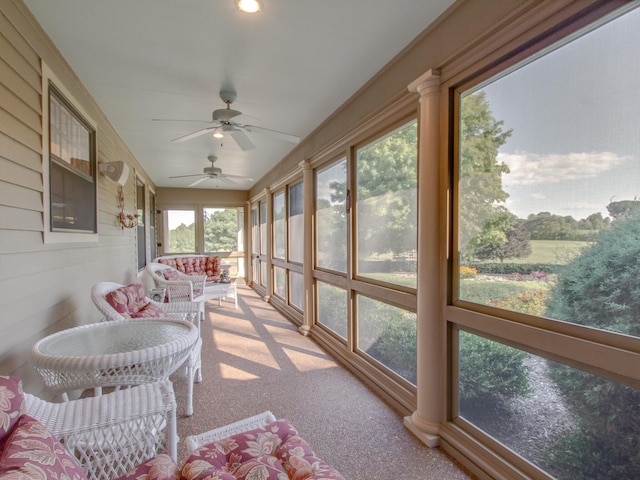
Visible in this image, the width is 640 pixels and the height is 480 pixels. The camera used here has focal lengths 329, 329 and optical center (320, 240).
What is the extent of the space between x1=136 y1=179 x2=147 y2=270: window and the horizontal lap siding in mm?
3049

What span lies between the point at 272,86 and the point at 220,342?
290 cm

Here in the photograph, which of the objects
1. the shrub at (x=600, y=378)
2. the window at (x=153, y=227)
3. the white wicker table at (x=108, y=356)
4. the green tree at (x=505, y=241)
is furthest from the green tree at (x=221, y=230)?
the shrub at (x=600, y=378)

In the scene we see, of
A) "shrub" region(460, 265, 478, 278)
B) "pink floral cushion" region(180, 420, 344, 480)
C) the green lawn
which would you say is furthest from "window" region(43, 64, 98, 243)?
the green lawn

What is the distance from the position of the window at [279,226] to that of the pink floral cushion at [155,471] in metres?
4.47

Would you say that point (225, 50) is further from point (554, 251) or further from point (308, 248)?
point (308, 248)

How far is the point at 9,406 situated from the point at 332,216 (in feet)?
10.1

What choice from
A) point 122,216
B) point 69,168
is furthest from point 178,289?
point 69,168

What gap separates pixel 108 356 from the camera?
1552mm

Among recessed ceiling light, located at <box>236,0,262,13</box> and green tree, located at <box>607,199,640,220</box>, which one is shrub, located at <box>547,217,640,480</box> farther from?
recessed ceiling light, located at <box>236,0,262,13</box>

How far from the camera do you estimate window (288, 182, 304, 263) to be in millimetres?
4812

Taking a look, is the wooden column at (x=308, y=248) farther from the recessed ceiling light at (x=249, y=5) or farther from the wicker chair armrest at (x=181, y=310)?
the recessed ceiling light at (x=249, y=5)

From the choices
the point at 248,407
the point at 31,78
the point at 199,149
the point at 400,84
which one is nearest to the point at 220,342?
the point at 248,407

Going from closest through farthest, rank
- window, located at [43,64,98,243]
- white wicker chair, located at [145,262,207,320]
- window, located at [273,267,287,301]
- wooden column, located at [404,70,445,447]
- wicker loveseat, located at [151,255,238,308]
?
wooden column, located at [404,70,445,447]
window, located at [43,64,98,243]
white wicker chair, located at [145,262,207,320]
wicker loveseat, located at [151,255,238,308]
window, located at [273,267,287,301]

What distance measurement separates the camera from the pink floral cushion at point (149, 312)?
2529 millimetres
